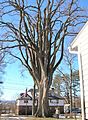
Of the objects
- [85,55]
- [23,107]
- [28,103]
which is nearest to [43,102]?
[85,55]

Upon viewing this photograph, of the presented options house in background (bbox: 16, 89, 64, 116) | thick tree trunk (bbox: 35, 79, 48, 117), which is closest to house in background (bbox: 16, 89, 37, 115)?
house in background (bbox: 16, 89, 64, 116)

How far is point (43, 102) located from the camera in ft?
82.6

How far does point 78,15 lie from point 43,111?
1088 centimetres

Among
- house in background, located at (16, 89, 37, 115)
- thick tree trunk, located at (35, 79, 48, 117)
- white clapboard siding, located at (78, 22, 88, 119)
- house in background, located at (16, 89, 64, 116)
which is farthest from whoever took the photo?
house in background, located at (16, 89, 64, 116)

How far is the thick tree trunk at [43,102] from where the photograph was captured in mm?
24688

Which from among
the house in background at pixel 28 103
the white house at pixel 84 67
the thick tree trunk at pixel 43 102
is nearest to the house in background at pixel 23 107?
the house in background at pixel 28 103

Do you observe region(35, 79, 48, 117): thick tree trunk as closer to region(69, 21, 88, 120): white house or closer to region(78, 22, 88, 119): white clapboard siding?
region(69, 21, 88, 120): white house

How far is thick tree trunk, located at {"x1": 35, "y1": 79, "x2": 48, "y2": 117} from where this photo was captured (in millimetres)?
24688

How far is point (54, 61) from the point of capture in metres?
27.4

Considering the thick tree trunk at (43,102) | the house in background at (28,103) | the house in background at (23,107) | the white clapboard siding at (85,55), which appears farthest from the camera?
the house in background at (28,103)

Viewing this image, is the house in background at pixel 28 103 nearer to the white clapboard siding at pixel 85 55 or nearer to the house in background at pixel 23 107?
the house in background at pixel 23 107

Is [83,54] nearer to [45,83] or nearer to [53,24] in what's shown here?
[45,83]

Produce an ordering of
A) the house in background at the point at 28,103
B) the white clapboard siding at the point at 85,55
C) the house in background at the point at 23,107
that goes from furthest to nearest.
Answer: the house in background at the point at 28,103 → the house in background at the point at 23,107 → the white clapboard siding at the point at 85,55

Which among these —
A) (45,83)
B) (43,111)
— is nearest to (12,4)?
(45,83)
